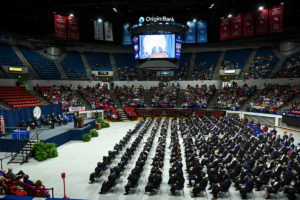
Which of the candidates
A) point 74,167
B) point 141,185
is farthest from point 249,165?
point 74,167

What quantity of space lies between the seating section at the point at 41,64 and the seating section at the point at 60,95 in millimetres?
2599

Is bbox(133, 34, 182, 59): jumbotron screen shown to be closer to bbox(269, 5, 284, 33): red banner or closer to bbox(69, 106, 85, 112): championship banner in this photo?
bbox(69, 106, 85, 112): championship banner

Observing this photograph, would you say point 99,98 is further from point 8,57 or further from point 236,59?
point 236,59

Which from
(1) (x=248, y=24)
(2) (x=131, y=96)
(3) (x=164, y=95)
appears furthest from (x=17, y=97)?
(1) (x=248, y=24)

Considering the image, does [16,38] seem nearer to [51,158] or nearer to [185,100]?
[51,158]

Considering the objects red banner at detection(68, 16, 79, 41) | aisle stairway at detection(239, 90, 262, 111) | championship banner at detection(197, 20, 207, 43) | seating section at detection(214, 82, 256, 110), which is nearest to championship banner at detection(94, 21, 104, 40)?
red banner at detection(68, 16, 79, 41)

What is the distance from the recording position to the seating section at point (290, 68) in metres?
30.4

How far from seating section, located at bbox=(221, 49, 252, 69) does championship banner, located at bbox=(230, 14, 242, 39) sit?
967cm

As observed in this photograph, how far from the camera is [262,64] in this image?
35.2 metres

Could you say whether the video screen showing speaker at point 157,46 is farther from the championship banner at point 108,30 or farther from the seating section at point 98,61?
the seating section at point 98,61

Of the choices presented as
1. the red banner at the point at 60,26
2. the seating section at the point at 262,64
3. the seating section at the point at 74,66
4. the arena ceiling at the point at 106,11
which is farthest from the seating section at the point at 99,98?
the seating section at the point at 262,64

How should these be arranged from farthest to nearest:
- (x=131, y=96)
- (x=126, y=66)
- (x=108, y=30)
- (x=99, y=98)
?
(x=126, y=66)
(x=131, y=96)
(x=99, y=98)
(x=108, y=30)

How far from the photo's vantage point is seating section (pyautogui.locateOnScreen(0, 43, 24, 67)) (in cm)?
2914

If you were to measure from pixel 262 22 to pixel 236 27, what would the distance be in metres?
3.28
